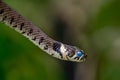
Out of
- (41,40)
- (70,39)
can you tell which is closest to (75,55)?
(41,40)

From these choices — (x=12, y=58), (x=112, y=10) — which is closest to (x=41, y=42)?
(x=12, y=58)

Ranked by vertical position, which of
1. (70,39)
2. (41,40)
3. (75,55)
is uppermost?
(70,39)

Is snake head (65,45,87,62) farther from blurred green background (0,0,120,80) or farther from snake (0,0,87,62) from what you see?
blurred green background (0,0,120,80)

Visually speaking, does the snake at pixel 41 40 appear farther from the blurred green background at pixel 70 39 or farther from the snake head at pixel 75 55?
the blurred green background at pixel 70 39

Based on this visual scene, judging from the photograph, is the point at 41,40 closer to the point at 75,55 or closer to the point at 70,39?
the point at 75,55

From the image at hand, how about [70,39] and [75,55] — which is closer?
[75,55]

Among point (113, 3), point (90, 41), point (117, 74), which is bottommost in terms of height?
point (117, 74)

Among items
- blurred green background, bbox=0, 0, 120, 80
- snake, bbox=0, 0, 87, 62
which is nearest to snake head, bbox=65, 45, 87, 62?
snake, bbox=0, 0, 87, 62

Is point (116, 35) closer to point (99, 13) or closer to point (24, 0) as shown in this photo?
point (99, 13)
